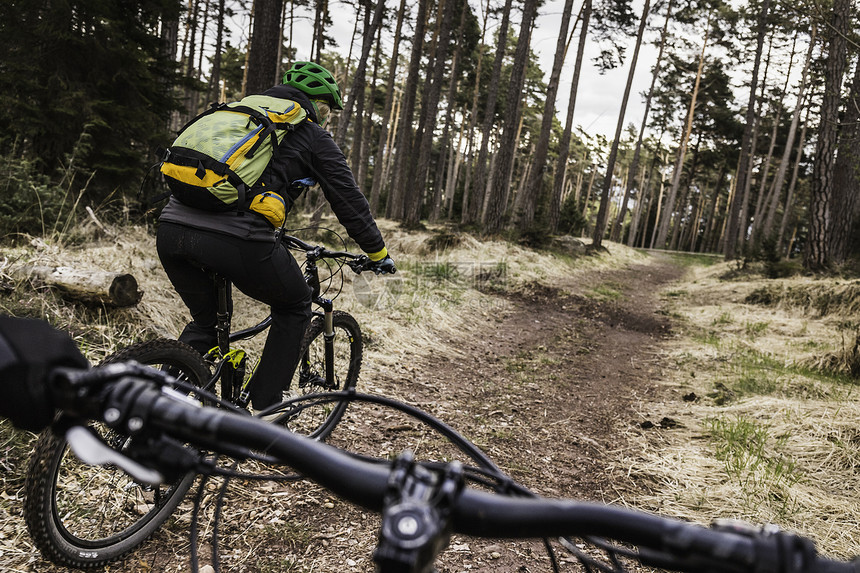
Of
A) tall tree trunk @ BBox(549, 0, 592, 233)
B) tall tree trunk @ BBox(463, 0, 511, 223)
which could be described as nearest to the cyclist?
tall tree trunk @ BBox(463, 0, 511, 223)

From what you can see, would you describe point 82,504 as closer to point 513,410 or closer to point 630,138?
point 513,410

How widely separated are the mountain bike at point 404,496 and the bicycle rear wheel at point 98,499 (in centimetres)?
158

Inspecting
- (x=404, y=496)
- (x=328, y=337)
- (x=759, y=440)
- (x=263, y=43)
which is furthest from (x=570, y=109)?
(x=404, y=496)

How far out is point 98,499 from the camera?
254cm

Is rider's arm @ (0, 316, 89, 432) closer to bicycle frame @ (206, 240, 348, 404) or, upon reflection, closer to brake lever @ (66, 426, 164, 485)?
brake lever @ (66, 426, 164, 485)

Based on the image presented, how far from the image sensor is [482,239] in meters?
14.1

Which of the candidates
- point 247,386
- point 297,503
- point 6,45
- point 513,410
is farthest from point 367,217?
point 6,45

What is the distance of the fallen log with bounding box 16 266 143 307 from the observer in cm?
381

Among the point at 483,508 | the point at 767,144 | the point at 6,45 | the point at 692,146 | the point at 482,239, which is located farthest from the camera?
the point at 692,146

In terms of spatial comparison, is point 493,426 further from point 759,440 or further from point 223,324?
point 223,324

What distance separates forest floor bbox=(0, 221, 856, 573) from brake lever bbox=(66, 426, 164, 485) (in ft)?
7.00

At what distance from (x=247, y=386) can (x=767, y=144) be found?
41.0 metres

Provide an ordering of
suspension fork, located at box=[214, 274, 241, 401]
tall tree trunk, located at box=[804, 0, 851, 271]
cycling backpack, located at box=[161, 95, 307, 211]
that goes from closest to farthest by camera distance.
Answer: cycling backpack, located at box=[161, 95, 307, 211] < suspension fork, located at box=[214, 274, 241, 401] < tall tree trunk, located at box=[804, 0, 851, 271]

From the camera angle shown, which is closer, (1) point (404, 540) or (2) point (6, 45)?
(1) point (404, 540)
